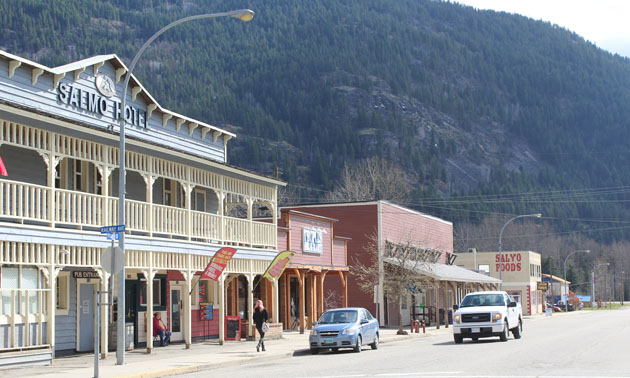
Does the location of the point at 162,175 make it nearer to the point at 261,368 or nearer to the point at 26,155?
the point at 26,155

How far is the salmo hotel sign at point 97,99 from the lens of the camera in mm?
25969

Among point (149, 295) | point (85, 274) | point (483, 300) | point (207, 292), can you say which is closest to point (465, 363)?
point (149, 295)

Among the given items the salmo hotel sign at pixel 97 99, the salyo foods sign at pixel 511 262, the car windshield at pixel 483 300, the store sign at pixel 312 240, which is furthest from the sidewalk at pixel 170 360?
the salyo foods sign at pixel 511 262

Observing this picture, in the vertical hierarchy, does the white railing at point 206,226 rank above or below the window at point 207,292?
above

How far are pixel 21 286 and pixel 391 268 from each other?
27855 millimetres

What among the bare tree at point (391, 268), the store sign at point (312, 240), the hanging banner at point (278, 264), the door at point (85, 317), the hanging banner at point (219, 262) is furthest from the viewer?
the bare tree at point (391, 268)

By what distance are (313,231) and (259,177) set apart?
7640 mm

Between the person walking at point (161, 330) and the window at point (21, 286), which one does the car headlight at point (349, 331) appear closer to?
the person walking at point (161, 330)

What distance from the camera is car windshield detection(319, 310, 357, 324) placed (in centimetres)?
2680

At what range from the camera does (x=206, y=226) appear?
29.2 meters

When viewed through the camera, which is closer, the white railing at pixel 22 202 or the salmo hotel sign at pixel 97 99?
the white railing at pixel 22 202

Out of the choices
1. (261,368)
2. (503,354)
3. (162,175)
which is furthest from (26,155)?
(503,354)

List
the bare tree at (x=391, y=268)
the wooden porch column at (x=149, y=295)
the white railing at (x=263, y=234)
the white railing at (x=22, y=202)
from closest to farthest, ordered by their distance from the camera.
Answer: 1. the white railing at (x=22, y=202)
2. the wooden porch column at (x=149, y=295)
3. the white railing at (x=263, y=234)
4. the bare tree at (x=391, y=268)

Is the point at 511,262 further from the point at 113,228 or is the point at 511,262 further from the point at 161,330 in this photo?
the point at 113,228
